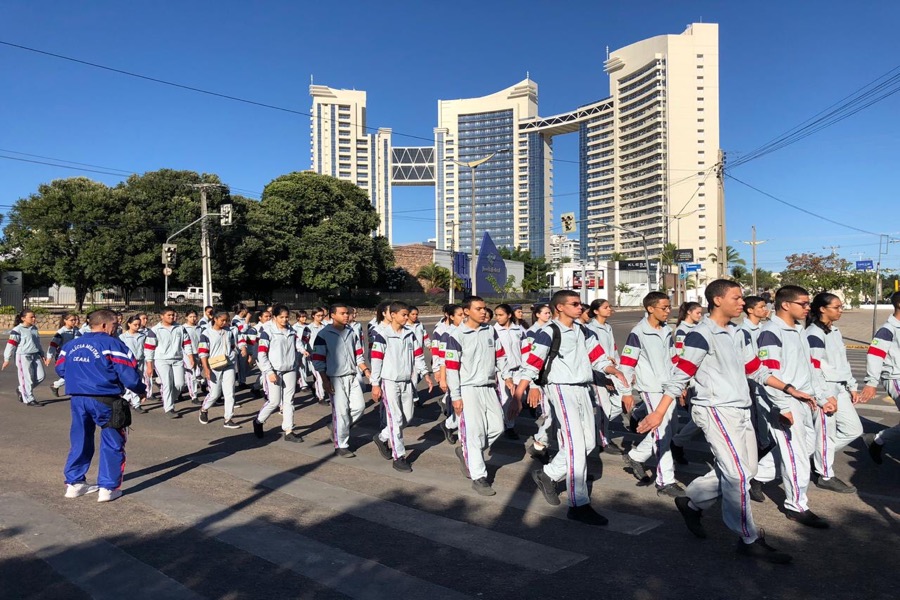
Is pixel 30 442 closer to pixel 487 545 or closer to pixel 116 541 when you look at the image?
pixel 116 541

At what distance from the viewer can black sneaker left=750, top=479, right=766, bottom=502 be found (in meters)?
6.06

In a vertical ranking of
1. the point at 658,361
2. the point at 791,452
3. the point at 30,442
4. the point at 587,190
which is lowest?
the point at 30,442

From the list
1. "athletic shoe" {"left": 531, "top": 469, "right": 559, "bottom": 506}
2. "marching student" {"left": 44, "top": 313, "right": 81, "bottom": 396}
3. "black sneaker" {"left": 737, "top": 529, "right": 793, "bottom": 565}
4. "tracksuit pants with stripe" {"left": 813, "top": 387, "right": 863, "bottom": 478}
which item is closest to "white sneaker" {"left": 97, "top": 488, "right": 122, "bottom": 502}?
"athletic shoe" {"left": 531, "top": 469, "right": 559, "bottom": 506}

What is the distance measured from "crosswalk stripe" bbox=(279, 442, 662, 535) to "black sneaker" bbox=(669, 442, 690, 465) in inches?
69.6

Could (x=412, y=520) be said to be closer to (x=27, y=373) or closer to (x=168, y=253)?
(x=27, y=373)

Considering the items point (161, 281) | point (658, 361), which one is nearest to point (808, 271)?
point (161, 281)

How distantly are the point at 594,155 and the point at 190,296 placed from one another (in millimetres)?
110501

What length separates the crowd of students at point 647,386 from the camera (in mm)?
4891

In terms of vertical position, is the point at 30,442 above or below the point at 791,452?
below

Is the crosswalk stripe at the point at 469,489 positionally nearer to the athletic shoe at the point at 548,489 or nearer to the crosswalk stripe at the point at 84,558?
the athletic shoe at the point at 548,489

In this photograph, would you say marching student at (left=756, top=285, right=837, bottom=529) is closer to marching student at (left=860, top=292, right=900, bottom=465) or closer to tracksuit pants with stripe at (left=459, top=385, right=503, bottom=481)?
marching student at (left=860, top=292, right=900, bottom=465)

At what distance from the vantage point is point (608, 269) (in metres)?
95.1

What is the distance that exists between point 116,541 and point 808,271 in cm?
7416

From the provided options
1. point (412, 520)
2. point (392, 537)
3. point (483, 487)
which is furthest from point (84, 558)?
point (483, 487)
